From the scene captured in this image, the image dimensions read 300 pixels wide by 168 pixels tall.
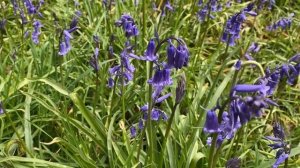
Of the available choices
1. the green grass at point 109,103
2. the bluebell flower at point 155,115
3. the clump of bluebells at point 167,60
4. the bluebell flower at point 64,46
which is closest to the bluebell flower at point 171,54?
the clump of bluebells at point 167,60

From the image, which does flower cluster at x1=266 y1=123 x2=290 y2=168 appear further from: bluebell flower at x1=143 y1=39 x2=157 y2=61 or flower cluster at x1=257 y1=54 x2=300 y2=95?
bluebell flower at x1=143 y1=39 x2=157 y2=61

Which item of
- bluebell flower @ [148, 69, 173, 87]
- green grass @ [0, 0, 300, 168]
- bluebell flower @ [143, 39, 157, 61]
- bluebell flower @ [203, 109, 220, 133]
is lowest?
green grass @ [0, 0, 300, 168]

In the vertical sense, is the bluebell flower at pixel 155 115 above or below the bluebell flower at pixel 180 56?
below

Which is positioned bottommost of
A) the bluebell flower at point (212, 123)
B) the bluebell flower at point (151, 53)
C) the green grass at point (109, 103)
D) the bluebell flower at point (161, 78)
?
the green grass at point (109, 103)

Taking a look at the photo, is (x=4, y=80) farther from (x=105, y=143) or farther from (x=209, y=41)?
(x=209, y=41)

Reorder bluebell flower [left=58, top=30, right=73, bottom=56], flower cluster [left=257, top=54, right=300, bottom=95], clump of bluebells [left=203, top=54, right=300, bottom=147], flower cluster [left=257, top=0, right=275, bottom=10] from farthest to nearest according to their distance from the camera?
flower cluster [left=257, top=0, right=275, bottom=10] → bluebell flower [left=58, top=30, right=73, bottom=56] → flower cluster [left=257, top=54, right=300, bottom=95] → clump of bluebells [left=203, top=54, right=300, bottom=147]

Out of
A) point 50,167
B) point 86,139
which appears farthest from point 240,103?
point 86,139

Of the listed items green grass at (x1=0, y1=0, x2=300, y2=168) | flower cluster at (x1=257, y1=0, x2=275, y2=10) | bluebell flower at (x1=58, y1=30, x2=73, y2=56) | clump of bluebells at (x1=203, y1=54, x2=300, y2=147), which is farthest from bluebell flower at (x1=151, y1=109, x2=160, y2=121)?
flower cluster at (x1=257, y1=0, x2=275, y2=10)

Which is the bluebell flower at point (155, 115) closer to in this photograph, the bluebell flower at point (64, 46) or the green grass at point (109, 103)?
the green grass at point (109, 103)

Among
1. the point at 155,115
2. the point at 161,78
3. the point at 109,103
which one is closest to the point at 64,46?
the point at 109,103

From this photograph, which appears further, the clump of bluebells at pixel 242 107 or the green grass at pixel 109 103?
the green grass at pixel 109 103

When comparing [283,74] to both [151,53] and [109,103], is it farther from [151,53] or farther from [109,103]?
[109,103]

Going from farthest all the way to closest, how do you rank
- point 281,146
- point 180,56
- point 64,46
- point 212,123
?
point 64,46 → point 281,146 → point 180,56 → point 212,123

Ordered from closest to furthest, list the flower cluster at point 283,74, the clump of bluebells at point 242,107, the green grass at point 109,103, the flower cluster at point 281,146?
1. the clump of bluebells at point 242,107
2. the flower cluster at point 281,146
3. the flower cluster at point 283,74
4. the green grass at point 109,103
